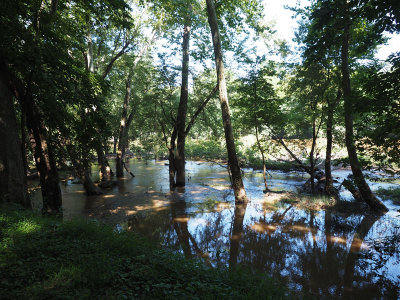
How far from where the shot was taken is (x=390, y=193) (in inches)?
512

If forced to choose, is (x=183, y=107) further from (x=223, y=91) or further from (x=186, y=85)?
(x=223, y=91)

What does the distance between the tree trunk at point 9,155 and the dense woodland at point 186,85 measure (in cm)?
3

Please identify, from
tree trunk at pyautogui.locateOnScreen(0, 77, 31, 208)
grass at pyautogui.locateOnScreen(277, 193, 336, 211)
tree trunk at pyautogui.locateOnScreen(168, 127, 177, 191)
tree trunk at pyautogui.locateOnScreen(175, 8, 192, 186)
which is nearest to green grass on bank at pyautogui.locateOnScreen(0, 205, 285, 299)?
tree trunk at pyautogui.locateOnScreen(0, 77, 31, 208)

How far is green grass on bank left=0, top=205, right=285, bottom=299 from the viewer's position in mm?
3066

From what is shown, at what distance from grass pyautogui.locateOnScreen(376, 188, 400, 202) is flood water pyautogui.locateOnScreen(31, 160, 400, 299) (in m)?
0.45

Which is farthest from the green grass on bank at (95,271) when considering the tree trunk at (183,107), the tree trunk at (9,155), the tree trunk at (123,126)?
the tree trunk at (123,126)

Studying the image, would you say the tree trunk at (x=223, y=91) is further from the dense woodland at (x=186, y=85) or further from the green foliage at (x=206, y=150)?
the green foliage at (x=206, y=150)

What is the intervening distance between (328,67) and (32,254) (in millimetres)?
13738

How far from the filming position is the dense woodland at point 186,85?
5789 mm

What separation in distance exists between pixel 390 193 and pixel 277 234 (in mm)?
9733

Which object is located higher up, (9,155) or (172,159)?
(9,155)

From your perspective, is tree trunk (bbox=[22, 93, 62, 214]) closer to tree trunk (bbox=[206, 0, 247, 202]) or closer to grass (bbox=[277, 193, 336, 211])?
tree trunk (bbox=[206, 0, 247, 202])

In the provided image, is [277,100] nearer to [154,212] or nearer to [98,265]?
[154,212]

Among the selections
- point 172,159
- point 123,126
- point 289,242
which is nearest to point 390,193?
point 289,242
